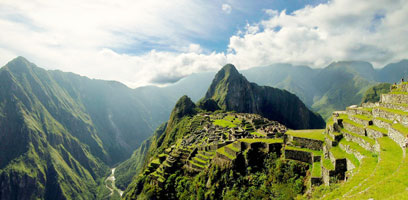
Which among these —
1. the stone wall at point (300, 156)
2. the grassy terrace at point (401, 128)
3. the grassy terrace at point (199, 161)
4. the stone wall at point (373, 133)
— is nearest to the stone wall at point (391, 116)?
the grassy terrace at point (401, 128)

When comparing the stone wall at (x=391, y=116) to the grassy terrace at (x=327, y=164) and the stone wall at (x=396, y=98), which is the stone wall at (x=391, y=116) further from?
the grassy terrace at (x=327, y=164)

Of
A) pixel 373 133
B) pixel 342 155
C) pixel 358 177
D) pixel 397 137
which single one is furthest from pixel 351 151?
pixel 358 177

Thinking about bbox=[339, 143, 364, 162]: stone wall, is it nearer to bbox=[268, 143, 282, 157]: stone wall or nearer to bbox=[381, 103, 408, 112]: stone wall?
bbox=[381, 103, 408, 112]: stone wall

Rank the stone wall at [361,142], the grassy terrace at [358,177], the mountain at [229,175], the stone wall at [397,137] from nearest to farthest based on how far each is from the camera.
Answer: the grassy terrace at [358,177]
the stone wall at [397,137]
the stone wall at [361,142]
the mountain at [229,175]

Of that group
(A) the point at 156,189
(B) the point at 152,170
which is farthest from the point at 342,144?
(B) the point at 152,170

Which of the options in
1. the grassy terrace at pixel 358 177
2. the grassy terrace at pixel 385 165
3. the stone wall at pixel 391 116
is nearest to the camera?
the grassy terrace at pixel 385 165

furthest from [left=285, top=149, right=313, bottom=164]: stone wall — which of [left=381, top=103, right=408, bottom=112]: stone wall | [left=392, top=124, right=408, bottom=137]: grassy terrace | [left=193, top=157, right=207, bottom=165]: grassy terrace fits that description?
[left=193, top=157, right=207, bottom=165]: grassy terrace

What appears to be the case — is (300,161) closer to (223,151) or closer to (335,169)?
(335,169)

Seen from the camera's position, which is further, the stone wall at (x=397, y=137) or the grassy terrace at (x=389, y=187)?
the stone wall at (x=397, y=137)
